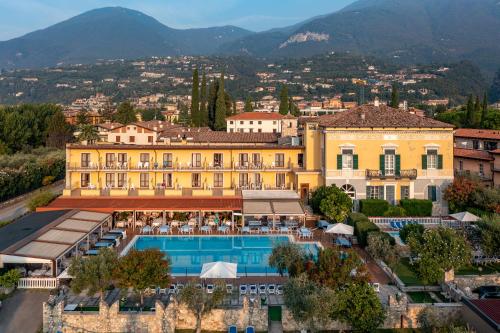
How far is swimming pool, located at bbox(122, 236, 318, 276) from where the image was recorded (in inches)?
933

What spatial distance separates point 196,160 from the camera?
3594cm

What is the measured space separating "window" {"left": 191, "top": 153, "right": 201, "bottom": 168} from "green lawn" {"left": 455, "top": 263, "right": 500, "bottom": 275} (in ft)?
63.5

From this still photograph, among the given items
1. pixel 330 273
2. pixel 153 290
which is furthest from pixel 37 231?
pixel 330 273

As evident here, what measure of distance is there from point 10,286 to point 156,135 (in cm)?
2556

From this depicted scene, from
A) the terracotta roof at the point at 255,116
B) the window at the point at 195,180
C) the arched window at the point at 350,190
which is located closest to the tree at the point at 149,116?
the terracotta roof at the point at 255,116

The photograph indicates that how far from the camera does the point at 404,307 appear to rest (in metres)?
17.8

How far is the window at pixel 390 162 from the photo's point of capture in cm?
3378

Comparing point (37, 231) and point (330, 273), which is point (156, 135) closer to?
point (37, 231)

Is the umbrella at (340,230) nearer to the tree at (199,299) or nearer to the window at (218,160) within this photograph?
the window at (218,160)

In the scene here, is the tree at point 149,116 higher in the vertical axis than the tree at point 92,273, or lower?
higher

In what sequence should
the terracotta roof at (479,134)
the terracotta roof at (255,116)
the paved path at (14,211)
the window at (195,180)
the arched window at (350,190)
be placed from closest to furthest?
the arched window at (350,190) → the paved path at (14,211) → the window at (195,180) → the terracotta roof at (479,134) → the terracotta roof at (255,116)

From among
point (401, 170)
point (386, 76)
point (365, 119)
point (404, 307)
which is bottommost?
point (404, 307)

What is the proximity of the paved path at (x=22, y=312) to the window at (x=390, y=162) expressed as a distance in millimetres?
22646

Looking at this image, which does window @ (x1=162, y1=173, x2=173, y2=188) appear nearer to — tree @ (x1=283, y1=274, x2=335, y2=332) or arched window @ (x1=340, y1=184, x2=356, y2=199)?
arched window @ (x1=340, y1=184, x2=356, y2=199)
